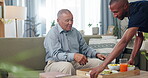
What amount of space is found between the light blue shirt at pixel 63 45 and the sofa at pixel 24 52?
0.60 feet

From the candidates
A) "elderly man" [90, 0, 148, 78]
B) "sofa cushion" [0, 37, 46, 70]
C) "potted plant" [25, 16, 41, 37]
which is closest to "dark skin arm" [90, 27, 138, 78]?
"elderly man" [90, 0, 148, 78]

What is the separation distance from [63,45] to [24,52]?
46 cm

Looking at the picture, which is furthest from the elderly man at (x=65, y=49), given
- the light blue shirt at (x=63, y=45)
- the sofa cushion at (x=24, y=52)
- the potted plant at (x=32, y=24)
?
the potted plant at (x=32, y=24)

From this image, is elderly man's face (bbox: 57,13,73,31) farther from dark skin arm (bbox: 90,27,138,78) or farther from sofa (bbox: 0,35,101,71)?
dark skin arm (bbox: 90,27,138,78)

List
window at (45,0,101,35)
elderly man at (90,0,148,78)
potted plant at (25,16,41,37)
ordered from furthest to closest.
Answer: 1. window at (45,0,101,35)
2. potted plant at (25,16,41,37)
3. elderly man at (90,0,148,78)

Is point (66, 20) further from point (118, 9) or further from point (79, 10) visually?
point (79, 10)

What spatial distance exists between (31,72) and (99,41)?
978mm

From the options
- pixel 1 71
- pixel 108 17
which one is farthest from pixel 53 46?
pixel 108 17

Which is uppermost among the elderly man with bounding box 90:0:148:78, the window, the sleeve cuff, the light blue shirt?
the window

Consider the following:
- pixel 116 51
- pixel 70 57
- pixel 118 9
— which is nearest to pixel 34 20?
pixel 70 57

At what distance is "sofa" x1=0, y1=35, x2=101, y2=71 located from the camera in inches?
104

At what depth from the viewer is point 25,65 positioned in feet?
8.89

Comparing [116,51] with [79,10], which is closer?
[116,51]

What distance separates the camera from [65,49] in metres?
2.60
